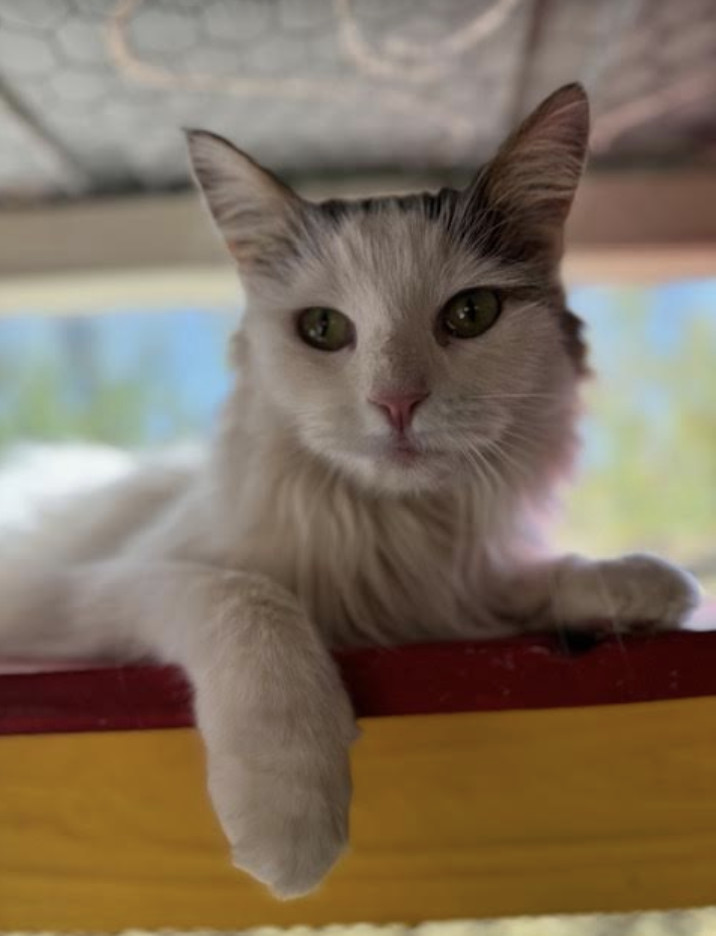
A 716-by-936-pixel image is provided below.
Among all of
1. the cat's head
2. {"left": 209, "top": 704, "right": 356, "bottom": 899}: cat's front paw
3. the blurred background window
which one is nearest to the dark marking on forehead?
the cat's head

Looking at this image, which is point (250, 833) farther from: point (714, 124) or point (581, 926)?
point (714, 124)

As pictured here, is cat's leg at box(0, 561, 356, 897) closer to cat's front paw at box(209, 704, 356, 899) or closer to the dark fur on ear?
cat's front paw at box(209, 704, 356, 899)

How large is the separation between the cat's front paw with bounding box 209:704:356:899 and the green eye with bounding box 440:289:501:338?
53 cm

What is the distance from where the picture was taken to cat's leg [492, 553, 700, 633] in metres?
1.09

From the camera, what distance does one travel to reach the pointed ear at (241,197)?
49.8 inches

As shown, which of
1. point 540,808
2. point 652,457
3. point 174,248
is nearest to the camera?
point 540,808

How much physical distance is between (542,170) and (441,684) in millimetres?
657

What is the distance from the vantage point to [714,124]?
204cm

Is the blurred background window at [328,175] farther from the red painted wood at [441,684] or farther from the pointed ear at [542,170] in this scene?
the red painted wood at [441,684]

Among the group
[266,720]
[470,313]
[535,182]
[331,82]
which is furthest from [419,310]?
[331,82]

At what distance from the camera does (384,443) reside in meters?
1.12

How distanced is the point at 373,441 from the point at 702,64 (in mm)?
1111

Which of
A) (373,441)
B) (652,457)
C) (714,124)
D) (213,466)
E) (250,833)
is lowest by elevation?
(652,457)

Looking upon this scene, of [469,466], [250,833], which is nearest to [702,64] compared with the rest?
[469,466]
